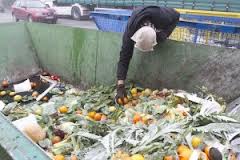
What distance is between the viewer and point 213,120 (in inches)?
114

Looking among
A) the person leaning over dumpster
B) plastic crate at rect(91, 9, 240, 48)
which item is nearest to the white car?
plastic crate at rect(91, 9, 240, 48)

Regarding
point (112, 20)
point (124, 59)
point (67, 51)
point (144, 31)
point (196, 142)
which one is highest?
point (144, 31)

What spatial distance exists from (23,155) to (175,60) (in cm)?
286

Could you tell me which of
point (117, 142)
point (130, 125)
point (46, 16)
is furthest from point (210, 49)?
point (46, 16)

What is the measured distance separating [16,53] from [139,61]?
272cm

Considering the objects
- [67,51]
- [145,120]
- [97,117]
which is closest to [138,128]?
[145,120]

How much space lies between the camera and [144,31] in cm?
372

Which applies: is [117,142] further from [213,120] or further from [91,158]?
[213,120]

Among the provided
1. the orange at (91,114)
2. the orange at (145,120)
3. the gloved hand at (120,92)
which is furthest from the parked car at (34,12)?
the orange at (145,120)

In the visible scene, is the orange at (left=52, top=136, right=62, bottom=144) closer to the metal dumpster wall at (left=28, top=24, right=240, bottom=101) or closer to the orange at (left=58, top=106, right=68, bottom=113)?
the orange at (left=58, top=106, right=68, bottom=113)

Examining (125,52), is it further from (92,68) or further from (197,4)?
(197,4)

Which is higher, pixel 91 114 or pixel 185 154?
pixel 185 154

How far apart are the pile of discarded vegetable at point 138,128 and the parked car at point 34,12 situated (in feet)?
47.3

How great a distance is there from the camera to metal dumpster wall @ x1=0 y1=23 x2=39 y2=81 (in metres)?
6.02
